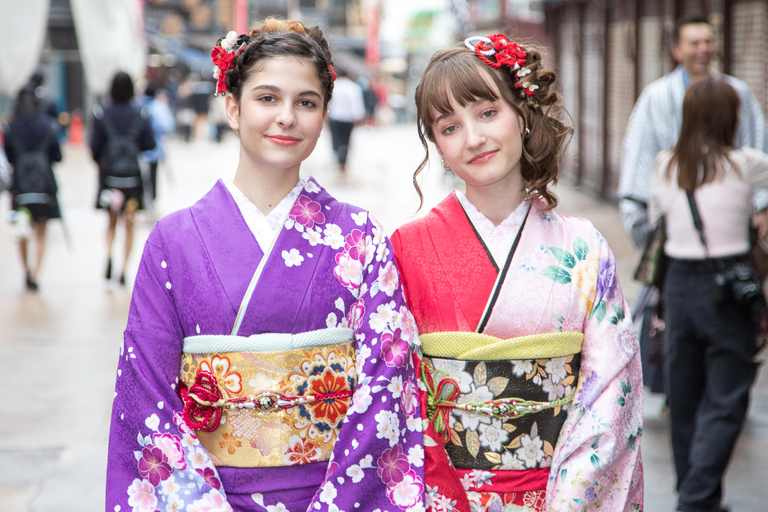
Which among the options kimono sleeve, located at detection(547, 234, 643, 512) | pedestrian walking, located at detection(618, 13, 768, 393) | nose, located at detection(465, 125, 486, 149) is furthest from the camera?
Answer: pedestrian walking, located at detection(618, 13, 768, 393)

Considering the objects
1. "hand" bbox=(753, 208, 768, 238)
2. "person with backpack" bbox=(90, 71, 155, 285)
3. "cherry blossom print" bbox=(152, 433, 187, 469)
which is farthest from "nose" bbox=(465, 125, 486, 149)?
"person with backpack" bbox=(90, 71, 155, 285)

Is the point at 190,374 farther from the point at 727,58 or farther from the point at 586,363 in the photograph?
the point at 727,58

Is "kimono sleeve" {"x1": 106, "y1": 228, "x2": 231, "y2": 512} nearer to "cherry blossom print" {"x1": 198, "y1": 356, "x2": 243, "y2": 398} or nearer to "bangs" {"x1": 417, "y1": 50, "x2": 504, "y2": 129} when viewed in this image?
"cherry blossom print" {"x1": 198, "y1": 356, "x2": 243, "y2": 398}

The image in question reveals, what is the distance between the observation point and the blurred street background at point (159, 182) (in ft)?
13.6

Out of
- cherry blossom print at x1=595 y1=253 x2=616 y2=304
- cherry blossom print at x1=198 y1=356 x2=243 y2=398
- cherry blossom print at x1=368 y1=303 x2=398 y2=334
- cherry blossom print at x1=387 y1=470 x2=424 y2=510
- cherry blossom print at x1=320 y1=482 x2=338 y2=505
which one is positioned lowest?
cherry blossom print at x1=387 y1=470 x2=424 y2=510

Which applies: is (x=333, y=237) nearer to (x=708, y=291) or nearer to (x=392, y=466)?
(x=392, y=466)

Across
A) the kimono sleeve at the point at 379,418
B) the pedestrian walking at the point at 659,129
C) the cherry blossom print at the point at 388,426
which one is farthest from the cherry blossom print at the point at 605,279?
the pedestrian walking at the point at 659,129

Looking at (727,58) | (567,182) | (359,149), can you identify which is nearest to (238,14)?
(359,149)

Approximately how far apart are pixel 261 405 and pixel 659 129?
290cm

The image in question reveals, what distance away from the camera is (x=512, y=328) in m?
2.20

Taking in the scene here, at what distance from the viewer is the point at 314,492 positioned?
6.89ft

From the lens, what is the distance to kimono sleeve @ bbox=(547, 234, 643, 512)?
2121 mm

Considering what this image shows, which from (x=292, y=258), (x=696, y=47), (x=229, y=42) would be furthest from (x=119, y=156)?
(x=292, y=258)

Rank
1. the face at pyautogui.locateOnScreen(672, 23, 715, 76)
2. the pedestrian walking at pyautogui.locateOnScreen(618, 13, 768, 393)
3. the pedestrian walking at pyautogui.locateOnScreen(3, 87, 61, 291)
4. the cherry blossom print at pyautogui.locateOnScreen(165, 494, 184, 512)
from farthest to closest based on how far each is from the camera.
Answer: the pedestrian walking at pyautogui.locateOnScreen(3, 87, 61, 291) < the face at pyautogui.locateOnScreen(672, 23, 715, 76) < the pedestrian walking at pyautogui.locateOnScreen(618, 13, 768, 393) < the cherry blossom print at pyautogui.locateOnScreen(165, 494, 184, 512)
